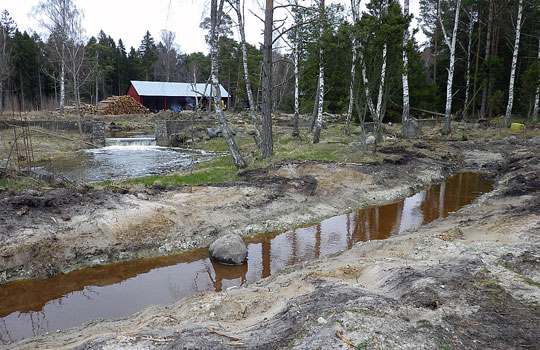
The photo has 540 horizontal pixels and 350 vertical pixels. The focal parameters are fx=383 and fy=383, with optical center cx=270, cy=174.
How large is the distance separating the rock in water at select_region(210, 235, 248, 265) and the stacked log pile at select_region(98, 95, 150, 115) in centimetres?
3832

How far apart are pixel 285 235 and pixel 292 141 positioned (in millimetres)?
13149

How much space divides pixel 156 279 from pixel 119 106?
39725 millimetres

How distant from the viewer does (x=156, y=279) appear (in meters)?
6.83

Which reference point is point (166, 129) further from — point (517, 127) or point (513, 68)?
point (517, 127)

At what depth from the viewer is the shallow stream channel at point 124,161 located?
15.0 metres

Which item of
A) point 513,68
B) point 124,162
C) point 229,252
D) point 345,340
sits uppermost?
point 513,68

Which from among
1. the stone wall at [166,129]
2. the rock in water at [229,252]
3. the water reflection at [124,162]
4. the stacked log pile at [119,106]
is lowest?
the rock in water at [229,252]

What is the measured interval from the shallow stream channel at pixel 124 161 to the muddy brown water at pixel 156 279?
5.73m

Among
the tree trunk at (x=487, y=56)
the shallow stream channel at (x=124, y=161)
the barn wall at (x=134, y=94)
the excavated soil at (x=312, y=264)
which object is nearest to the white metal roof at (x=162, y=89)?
the barn wall at (x=134, y=94)

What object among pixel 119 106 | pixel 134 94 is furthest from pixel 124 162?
pixel 134 94

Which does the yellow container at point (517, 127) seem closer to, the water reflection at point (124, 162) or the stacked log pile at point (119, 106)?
the water reflection at point (124, 162)

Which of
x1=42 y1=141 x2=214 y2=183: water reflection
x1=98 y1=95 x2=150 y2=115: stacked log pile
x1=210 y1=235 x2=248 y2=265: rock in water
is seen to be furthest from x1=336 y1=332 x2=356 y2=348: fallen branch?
x1=98 y1=95 x2=150 y2=115: stacked log pile

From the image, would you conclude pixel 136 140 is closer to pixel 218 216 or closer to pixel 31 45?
pixel 218 216

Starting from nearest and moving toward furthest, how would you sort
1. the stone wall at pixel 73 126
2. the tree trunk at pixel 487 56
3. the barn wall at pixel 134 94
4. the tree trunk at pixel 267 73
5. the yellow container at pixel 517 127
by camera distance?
the tree trunk at pixel 267 73 → the yellow container at pixel 517 127 → the stone wall at pixel 73 126 → the tree trunk at pixel 487 56 → the barn wall at pixel 134 94
